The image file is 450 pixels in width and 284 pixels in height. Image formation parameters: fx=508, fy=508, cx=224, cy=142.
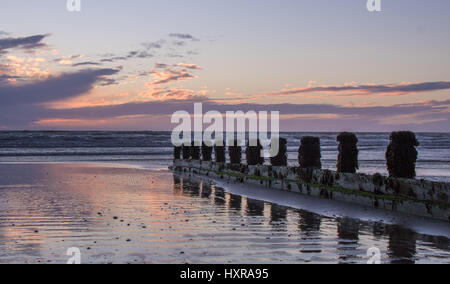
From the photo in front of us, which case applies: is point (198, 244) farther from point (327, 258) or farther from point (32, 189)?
point (32, 189)

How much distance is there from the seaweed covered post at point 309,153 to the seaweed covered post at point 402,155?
4106 mm

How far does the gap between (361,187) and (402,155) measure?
4.50 ft

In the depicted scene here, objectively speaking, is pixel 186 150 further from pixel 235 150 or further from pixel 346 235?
pixel 346 235

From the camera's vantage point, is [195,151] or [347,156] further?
[195,151]

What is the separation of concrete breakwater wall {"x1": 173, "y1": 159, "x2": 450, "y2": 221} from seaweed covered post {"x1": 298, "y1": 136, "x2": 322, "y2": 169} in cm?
38

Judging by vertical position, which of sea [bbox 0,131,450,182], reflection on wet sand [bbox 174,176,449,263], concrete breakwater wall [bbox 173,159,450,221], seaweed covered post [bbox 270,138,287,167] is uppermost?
seaweed covered post [bbox 270,138,287,167]

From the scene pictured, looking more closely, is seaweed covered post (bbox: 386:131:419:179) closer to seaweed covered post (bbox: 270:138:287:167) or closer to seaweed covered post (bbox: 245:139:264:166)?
seaweed covered post (bbox: 270:138:287:167)

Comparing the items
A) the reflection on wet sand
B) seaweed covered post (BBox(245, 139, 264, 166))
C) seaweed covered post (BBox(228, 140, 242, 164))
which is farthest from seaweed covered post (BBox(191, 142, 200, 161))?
the reflection on wet sand

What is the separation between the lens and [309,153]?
16.0 meters

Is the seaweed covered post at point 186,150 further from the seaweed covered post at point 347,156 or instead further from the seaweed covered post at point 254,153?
the seaweed covered post at point 347,156

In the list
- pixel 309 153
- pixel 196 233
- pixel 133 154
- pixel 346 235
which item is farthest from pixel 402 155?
pixel 133 154

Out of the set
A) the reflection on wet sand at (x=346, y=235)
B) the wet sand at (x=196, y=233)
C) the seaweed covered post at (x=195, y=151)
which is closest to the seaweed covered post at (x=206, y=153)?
the seaweed covered post at (x=195, y=151)

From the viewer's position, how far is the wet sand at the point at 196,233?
674cm

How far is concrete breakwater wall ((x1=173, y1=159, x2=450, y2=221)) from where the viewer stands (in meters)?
9.91
